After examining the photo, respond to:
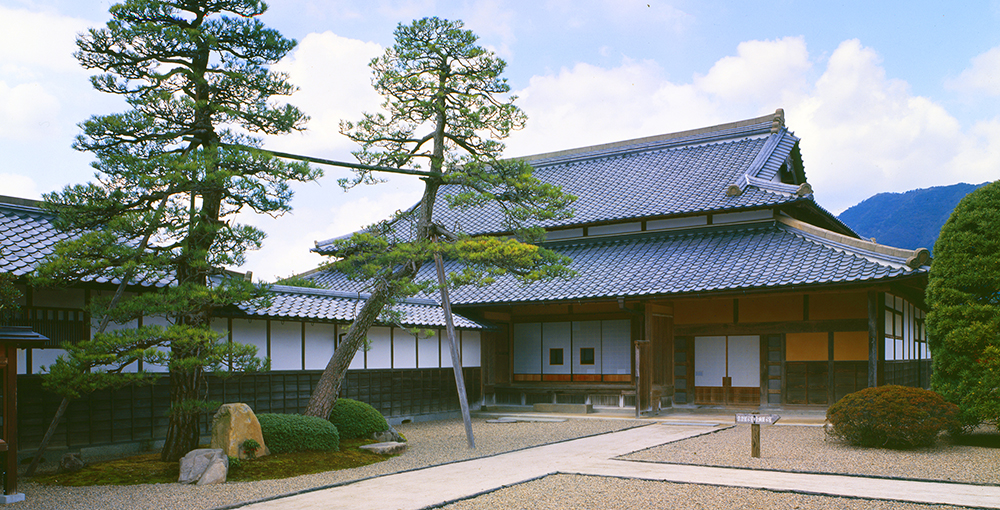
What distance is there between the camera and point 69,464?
9.29 meters

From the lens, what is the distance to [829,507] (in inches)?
276

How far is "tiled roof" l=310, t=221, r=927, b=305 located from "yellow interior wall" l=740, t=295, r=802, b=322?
4.12 ft

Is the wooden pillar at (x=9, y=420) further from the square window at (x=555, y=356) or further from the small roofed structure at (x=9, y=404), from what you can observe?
the square window at (x=555, y=356)

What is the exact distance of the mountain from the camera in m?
43.9

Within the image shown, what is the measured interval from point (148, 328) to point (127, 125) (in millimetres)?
2722

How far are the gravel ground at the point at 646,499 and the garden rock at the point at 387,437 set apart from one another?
4291 millimetres

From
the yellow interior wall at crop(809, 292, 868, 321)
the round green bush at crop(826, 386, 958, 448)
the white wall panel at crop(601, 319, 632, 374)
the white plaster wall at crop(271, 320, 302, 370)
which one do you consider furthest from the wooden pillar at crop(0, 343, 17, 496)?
the yellow interior wall at crop(809, 292, 868, 321)

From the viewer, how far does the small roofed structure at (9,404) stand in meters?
7.65

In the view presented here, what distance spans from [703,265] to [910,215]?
36.6 metres

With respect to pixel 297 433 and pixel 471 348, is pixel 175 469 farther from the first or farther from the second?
pixel 471 348

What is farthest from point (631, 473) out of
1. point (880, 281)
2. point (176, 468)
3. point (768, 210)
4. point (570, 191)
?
point (570, 191)

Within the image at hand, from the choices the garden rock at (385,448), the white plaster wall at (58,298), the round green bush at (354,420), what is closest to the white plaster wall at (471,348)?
the round green bush at (354,420)

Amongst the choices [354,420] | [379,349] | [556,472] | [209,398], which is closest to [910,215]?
[379,349]

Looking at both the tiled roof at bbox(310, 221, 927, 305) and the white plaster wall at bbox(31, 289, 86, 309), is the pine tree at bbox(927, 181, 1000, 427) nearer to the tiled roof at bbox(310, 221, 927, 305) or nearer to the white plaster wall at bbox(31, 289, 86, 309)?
the tiled roof at bbox(310, 221, 927, 305)
